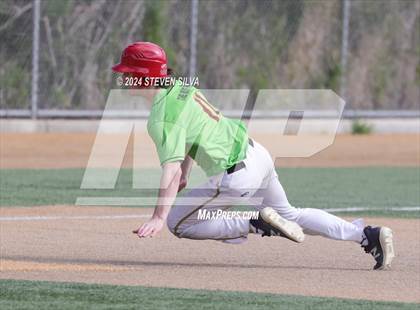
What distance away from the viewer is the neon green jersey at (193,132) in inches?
331

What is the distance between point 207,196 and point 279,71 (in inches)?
687

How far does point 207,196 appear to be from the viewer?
922 centimetres

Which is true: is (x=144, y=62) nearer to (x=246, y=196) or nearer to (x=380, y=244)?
(x=246, y=196)

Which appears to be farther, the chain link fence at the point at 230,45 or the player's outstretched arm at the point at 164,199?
the chain link fence at the point at 230,45

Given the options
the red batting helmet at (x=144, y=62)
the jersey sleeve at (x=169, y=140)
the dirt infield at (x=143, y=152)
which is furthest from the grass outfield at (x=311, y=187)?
the jersey sleeve at (x=169, y=140)

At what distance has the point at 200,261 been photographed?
33.3ft

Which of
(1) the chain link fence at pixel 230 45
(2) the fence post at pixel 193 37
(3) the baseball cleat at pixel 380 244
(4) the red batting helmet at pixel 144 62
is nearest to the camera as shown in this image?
(4) the red batting helmet at pixel 144 62

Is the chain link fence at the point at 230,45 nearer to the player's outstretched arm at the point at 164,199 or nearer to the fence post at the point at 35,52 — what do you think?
the fence post at the point at 35,52

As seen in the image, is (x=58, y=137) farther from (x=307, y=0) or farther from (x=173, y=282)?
(x=173, y=282)

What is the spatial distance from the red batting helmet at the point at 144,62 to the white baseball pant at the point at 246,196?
3.16ft

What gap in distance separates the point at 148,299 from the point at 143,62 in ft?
5.76

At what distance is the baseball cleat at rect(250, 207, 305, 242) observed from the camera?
363 inches

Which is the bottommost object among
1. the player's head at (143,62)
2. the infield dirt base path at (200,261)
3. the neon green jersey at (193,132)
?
the infield dirt base path at (200,261)

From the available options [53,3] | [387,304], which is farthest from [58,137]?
[387,304]
